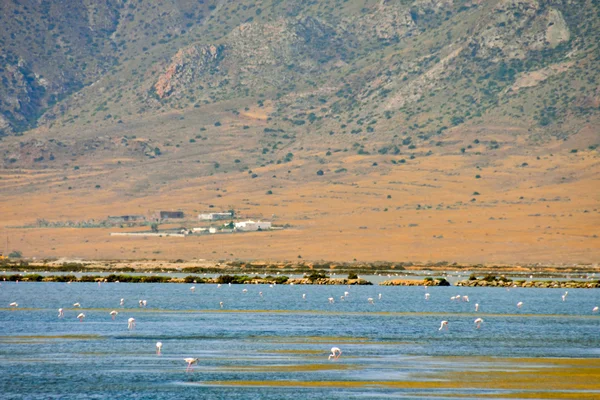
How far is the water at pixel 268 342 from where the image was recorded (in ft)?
129

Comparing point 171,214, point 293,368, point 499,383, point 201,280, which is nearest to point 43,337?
point 293,368

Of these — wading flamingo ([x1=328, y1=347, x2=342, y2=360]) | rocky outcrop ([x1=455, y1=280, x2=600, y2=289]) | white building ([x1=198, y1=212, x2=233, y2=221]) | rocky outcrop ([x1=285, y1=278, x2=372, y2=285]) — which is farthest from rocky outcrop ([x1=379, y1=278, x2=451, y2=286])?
white building ([x1=198, y1=212, x2=233, y2=221])

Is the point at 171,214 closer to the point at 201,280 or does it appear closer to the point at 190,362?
the point at 201,280

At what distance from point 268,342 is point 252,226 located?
12705 cm

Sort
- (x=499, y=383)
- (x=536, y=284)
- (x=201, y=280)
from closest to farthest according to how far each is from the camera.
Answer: (x=499, y=383) → (x=201, y=280) → (x=536, y=284)

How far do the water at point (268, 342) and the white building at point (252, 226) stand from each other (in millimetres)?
88071

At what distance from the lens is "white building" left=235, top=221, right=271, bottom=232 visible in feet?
587

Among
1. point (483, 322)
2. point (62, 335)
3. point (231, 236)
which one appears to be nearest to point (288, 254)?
point (231, 236)

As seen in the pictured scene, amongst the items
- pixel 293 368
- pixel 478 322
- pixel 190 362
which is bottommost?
pixel 293 368

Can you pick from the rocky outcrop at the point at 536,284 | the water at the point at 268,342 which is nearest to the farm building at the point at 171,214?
the rocky outcrop at the point at 536,284

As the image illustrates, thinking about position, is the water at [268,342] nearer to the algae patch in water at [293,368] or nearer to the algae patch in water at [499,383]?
the algae patch in water at [293,368]

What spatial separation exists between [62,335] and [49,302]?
950 inches

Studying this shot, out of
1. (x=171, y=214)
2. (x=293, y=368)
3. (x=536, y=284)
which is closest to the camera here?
(x=293, y=368)

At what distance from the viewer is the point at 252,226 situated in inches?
7072
